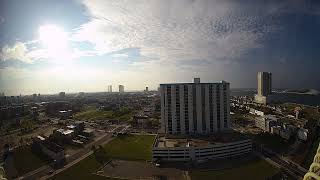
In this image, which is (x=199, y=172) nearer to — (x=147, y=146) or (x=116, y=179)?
(x=116, y=179)

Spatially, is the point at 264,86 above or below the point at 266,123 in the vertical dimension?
above

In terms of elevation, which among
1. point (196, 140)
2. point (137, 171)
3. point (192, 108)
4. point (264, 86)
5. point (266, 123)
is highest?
point (264, 86)

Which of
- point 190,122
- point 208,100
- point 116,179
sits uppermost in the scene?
point 208,100

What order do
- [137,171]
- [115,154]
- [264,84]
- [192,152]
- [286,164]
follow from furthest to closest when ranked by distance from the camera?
1. [264,84]
2. [115,154]
3. [192,152]
4. [286,164]
5. [137,171]

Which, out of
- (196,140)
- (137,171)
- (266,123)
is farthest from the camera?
(266,123)

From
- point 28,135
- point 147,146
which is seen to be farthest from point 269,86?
point 28,135

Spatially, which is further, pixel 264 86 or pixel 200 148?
pixel 264 86

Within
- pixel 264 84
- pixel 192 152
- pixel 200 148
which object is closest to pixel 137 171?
pixel 192 152

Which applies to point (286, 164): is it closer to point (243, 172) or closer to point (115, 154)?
point (243, 172)
